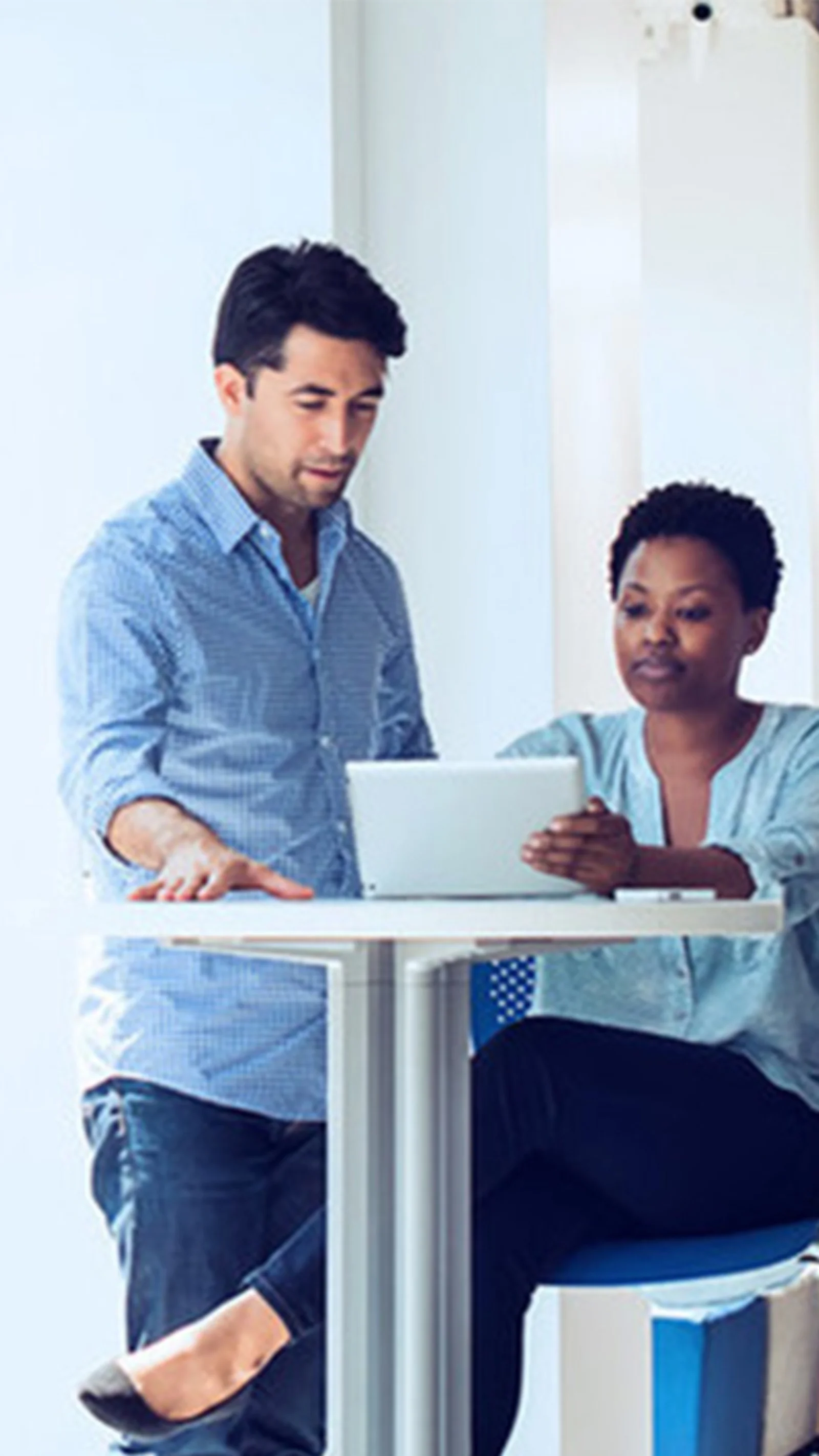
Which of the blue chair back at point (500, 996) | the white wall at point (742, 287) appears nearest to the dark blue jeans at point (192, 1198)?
the blue chair back at point (500, 996)

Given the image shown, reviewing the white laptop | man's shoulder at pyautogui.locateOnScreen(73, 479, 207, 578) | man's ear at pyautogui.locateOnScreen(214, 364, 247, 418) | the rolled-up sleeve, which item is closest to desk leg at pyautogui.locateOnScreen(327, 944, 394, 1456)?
the white laptop

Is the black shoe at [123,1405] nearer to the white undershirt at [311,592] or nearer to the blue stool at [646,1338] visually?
the blue stool at [646,1338]

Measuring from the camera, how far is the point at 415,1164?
7.91 ft

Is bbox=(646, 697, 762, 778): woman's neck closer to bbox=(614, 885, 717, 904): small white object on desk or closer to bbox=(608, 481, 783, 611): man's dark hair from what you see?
bbox=(608, 481, 783, 611): man's dark hair

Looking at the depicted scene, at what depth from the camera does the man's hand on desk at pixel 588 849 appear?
2496mm

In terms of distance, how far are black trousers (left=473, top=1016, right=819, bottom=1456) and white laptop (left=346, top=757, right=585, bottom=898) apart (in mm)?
303

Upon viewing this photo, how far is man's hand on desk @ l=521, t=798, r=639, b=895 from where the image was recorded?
2496mm

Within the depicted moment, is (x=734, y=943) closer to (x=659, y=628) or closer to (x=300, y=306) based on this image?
(x=659, y=628)

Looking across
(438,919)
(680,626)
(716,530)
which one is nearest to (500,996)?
(680,626)

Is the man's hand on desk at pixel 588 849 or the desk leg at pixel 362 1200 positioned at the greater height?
the man's hand on desk at pixel 588 849

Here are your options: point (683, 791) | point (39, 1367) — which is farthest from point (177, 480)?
point (39, 1367)

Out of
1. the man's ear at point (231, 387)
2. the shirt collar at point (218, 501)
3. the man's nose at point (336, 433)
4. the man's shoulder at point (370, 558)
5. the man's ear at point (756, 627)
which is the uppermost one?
the man's ear at point (231, 387)

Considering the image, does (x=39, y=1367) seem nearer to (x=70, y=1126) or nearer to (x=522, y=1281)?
(x=70, y=1126)

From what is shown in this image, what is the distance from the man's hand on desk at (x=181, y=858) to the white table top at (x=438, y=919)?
0.53 feet
